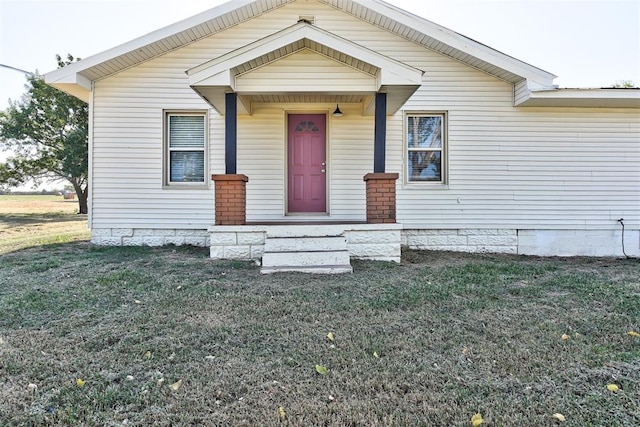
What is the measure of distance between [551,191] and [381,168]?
3811mm

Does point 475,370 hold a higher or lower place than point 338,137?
lower

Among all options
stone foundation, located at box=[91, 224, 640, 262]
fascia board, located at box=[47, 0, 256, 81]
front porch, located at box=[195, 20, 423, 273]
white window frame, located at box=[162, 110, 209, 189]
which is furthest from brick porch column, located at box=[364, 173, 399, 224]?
fascia board, located at box=[47, 0, 256, 81]

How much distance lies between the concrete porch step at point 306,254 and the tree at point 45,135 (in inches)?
558

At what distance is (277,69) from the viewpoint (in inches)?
215

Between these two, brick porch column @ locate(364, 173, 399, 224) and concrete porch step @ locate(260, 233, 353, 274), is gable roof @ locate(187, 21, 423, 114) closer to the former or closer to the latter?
brick porch column @ locate(364, 173, 399, 224)

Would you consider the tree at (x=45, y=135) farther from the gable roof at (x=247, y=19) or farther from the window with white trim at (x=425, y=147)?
the window with white trim at (x=425, y=147)

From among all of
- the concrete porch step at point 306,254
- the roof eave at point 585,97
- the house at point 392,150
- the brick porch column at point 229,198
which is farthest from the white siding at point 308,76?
the roof eave at point 585,97

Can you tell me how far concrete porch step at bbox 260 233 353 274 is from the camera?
16.1 ft

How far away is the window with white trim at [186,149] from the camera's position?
7.05m

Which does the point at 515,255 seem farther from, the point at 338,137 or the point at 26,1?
the point at 26,1

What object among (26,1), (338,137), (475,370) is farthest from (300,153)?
(26,1)

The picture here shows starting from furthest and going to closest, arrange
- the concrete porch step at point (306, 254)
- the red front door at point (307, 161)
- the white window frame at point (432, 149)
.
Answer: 1. the red front door at point (307, 161)
2. the white window frame at point (432, 149)
3. the concrete porch step at point (306, 254)

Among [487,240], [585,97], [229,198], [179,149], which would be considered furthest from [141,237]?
[585,97]

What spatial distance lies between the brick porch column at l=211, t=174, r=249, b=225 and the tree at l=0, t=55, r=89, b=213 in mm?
13259
